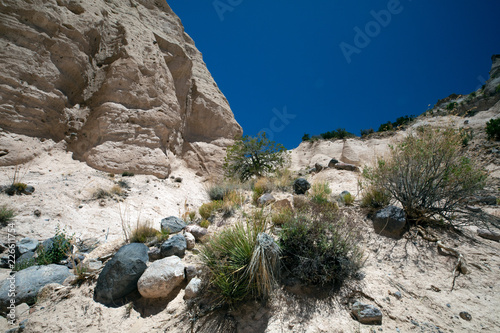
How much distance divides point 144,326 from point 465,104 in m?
26.1

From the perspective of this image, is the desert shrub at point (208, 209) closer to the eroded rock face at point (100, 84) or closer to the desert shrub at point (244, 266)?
the desert shrub at point (244, 266)

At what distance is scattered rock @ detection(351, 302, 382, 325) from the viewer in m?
2.38

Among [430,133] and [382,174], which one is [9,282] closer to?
[382,174]

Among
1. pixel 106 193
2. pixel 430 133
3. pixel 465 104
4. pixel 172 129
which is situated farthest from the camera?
pixel 465 104

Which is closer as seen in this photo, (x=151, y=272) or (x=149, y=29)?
(x=151, y=272)

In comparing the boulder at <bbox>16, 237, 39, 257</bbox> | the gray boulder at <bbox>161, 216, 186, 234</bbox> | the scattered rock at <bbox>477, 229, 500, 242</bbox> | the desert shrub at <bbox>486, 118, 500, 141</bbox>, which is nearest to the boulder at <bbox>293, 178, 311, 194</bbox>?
the gray boulder at <bbox>161, 216, 186, 234</bbox>

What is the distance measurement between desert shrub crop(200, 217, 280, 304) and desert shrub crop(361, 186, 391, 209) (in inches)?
116

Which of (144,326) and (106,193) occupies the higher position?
(106,193)

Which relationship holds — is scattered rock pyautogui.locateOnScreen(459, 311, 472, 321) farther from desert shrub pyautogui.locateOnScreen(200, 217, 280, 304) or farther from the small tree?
the small tree

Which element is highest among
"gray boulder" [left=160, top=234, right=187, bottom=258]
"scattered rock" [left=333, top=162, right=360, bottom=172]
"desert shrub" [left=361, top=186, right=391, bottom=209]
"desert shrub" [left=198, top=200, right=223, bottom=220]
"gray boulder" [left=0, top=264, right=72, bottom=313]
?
"scattered rock" [left=333, top=162, right=360, bottom=172]

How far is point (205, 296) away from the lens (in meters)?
2.88

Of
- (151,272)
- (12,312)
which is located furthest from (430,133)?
(12,312)

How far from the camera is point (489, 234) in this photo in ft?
11.9

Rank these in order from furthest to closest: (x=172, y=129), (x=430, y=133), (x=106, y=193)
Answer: (x=172, y=129)
(x=106, y=193)
(x=430, y=133)
